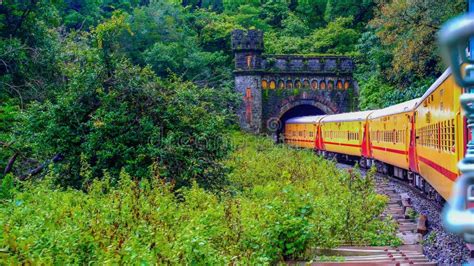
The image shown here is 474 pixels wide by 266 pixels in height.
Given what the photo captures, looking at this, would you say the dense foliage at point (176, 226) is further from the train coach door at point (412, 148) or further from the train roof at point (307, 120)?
the train roof at point (307, 120)

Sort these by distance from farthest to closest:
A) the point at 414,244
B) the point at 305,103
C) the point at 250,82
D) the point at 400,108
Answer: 1. the point at 305,103
2. the point at 250,82
3. the point at 400,108
4. the point at 414,244

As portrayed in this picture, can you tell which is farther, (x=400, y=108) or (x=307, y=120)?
(x=307, y=120)

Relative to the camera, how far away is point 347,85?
35.7m

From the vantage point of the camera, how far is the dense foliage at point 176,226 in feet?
16.2

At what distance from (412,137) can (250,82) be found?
69.5 ft

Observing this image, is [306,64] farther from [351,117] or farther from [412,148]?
[412,148]

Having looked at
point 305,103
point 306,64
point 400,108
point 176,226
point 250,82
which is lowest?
point 176,226

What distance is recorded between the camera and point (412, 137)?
47.4 feet

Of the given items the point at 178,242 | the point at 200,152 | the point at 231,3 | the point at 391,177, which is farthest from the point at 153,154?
the point at 231,3

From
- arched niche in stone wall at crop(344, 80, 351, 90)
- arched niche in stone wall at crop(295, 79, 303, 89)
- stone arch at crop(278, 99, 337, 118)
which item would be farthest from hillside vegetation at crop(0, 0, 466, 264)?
arched niche in stone wall at crop(295, 79, 303, 89)

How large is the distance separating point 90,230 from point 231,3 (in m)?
46.1

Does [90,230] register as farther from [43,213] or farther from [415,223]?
[415,223]

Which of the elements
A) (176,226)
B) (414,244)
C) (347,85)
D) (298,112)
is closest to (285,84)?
(347,85)

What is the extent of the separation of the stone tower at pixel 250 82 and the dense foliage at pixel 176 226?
23.9m
